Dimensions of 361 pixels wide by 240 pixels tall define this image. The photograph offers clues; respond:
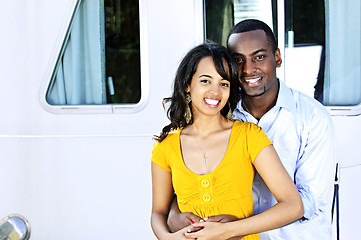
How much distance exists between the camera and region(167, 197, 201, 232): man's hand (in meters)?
1.83

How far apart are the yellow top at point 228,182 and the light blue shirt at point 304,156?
20 centimetres

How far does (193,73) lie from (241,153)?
0.39 meters

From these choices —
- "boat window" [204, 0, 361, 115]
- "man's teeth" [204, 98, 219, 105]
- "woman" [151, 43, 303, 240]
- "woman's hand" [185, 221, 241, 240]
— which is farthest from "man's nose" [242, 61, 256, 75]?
"boat window" [204, 0, 361, 115]

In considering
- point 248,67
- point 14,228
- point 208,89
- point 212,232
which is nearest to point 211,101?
point 208,89

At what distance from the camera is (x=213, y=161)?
189 cm

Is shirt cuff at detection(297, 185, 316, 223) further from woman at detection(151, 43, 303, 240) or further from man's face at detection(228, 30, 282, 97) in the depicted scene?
man's face at detection(228, 30, 282, 97)

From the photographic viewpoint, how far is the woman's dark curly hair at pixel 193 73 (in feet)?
6.47

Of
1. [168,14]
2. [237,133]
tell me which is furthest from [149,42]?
[237,133]

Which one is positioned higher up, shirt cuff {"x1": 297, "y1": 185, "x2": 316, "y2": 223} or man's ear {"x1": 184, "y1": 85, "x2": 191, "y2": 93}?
man's ear {"x1": 184, "y1": 85, "x2": 191, "y2": 93}

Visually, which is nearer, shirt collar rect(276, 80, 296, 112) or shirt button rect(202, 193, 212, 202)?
shirt button rect(202, 193, 212, 202)

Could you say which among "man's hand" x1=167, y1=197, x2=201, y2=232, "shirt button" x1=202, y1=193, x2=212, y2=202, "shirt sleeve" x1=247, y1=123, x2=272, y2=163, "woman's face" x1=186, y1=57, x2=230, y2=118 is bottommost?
"man's hand" x1=167, y1=197, x2=201, y2=232

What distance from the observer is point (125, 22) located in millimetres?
3104

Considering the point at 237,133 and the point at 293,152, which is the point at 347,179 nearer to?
the point at 293,152

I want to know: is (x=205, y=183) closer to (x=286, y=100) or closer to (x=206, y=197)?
(x=206, y=197)
